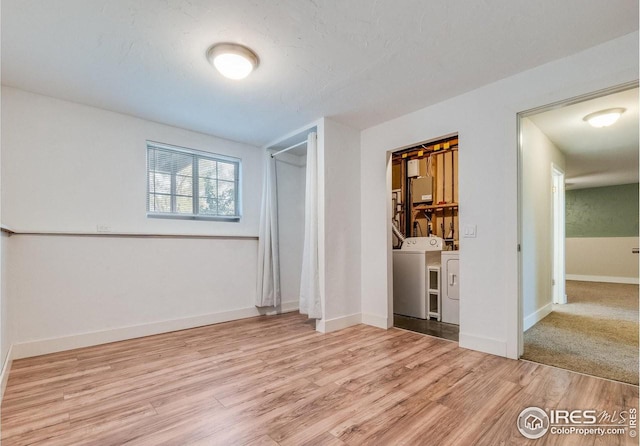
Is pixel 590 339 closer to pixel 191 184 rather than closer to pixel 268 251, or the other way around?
pixel 268 251

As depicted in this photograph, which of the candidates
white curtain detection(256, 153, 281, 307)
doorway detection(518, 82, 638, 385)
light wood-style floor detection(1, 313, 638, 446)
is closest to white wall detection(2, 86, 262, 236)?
white curtain detection(256, 153, 281, 307)

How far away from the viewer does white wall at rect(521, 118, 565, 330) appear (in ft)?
10.7

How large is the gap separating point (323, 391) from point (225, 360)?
1.01 meters

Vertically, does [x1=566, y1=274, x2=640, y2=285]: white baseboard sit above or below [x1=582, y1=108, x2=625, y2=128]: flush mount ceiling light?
below

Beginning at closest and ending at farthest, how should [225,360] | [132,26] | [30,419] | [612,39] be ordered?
[30,419]
[132,26]
[612,39]
[225,360]

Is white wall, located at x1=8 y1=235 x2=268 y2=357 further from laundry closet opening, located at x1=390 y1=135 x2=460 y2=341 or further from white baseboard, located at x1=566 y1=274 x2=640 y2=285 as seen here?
white baseboard, located at x1=566 y1=274 x2=640 y2=285

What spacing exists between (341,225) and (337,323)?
113cm

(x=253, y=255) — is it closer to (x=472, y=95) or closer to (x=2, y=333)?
(x=2, y=333)

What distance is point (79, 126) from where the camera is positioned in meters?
2.95

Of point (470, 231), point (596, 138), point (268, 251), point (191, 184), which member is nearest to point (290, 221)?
point (268, 251)

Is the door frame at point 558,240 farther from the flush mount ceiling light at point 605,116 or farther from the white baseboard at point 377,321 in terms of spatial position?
the white baseboard at point 377,321

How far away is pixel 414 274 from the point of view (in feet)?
12.8

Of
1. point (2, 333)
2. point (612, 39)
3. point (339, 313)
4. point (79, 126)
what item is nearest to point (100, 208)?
point (79, 126)

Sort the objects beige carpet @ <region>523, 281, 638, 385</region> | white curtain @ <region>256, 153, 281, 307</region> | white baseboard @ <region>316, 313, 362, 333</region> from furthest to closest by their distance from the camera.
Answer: white curtain @ <region>256, 153, 281, 307</region> < white baseboard @ <region>316, 313, 362, 333</region> < beige carpet @ <region>523, 281, 638, 385</region>
